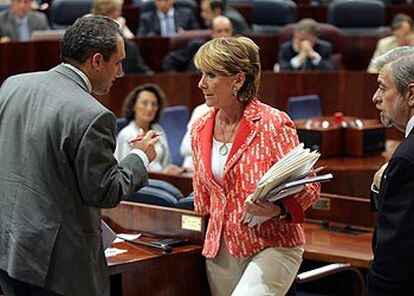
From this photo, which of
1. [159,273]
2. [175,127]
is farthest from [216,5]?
[159,273]

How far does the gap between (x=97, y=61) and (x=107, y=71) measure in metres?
0.05


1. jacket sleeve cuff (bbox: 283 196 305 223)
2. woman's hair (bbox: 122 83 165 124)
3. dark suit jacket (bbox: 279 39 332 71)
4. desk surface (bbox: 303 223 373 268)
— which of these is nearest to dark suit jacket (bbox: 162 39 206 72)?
dark suit jacket (bbox: 279 39 332 71)

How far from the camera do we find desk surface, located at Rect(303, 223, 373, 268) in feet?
14.4

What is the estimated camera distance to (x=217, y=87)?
3752mm

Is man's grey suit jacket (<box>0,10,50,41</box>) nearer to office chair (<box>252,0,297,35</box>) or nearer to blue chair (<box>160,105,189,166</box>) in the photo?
blue chair (<box>160,105,189,166</box>)

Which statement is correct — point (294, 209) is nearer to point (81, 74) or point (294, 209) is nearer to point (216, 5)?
point (81, 74)

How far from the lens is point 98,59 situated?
11.2ft

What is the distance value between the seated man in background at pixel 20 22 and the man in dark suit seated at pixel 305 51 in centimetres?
209

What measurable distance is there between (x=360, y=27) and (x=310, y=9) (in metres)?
0.90

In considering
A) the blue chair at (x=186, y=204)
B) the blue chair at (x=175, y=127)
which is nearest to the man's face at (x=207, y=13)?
the blue chair at (x=175, y=127)

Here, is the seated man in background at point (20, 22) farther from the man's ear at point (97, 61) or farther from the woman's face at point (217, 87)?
the man's ear at point (97, 61)

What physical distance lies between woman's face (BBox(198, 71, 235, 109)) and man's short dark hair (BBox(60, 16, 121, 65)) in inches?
17.6

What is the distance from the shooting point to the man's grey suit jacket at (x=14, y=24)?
30.1ft

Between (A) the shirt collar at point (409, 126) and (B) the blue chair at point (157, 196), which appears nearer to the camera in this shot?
(A) the shirt collar at point (409, 126)
